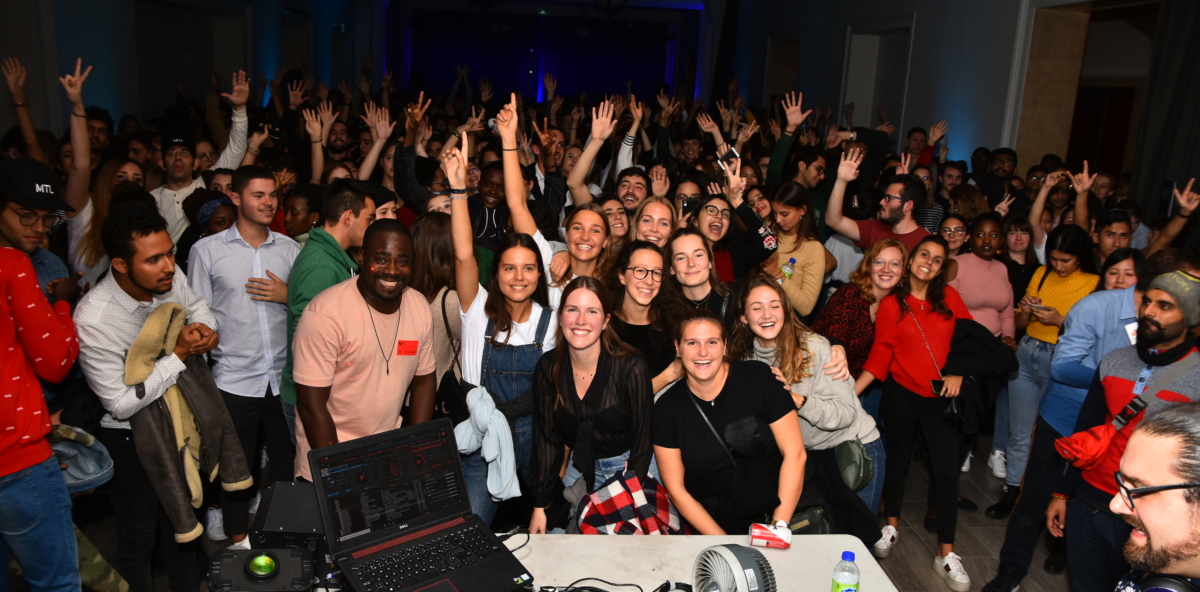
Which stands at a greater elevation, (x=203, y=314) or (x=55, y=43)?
(x=55, y=43)

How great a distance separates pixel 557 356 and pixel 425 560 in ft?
3.10

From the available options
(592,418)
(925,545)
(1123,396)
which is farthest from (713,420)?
(925,545)

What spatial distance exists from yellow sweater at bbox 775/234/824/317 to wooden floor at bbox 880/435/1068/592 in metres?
1.19

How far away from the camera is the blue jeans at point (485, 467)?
2803 millimetres

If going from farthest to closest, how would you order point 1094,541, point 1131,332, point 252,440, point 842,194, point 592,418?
point 842,194 < point 252,440 < point 1131,332 < point 592,418 < point 1094,541

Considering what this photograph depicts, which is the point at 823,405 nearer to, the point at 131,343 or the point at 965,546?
the point at 965,546

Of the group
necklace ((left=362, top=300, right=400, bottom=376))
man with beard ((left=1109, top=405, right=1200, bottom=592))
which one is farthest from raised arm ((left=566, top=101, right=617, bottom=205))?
man with beard ((left=1109, top=405, right=1200, bottom=592))

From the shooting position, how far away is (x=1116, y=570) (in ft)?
8.16

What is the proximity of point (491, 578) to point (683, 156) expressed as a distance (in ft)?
22.0

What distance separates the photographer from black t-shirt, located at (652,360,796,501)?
2576mm

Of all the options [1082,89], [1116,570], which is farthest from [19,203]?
[1082,89]

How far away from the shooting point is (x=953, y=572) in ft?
10.9

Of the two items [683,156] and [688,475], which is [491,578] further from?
[683,156]

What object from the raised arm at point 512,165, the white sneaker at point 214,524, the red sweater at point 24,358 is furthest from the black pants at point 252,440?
the raised arm at point 512,165
